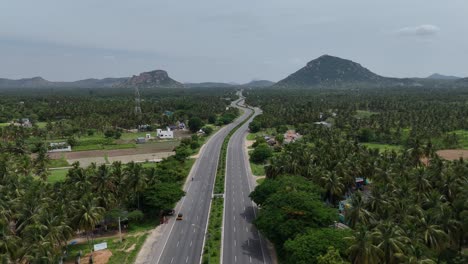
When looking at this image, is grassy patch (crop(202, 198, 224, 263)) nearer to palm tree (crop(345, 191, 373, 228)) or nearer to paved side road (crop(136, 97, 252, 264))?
paved side road (crop(136, 97, 252, 264))

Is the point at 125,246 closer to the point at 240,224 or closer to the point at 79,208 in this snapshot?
the point at 79,208

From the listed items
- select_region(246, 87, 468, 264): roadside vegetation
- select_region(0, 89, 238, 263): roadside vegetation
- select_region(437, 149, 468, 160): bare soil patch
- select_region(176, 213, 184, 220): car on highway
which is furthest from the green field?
select_region(176, 213, 184, 220): car on highway

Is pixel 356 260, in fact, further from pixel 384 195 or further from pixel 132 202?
pixel 132 202

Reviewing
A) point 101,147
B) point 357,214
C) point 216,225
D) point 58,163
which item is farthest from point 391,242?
point 101,147

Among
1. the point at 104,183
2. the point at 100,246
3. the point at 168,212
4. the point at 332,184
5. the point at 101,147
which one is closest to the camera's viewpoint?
the point at 100,246

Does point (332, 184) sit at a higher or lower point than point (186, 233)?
higher

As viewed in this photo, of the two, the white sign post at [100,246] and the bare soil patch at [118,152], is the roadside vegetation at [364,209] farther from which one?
the bare soil patch at [118,152]
